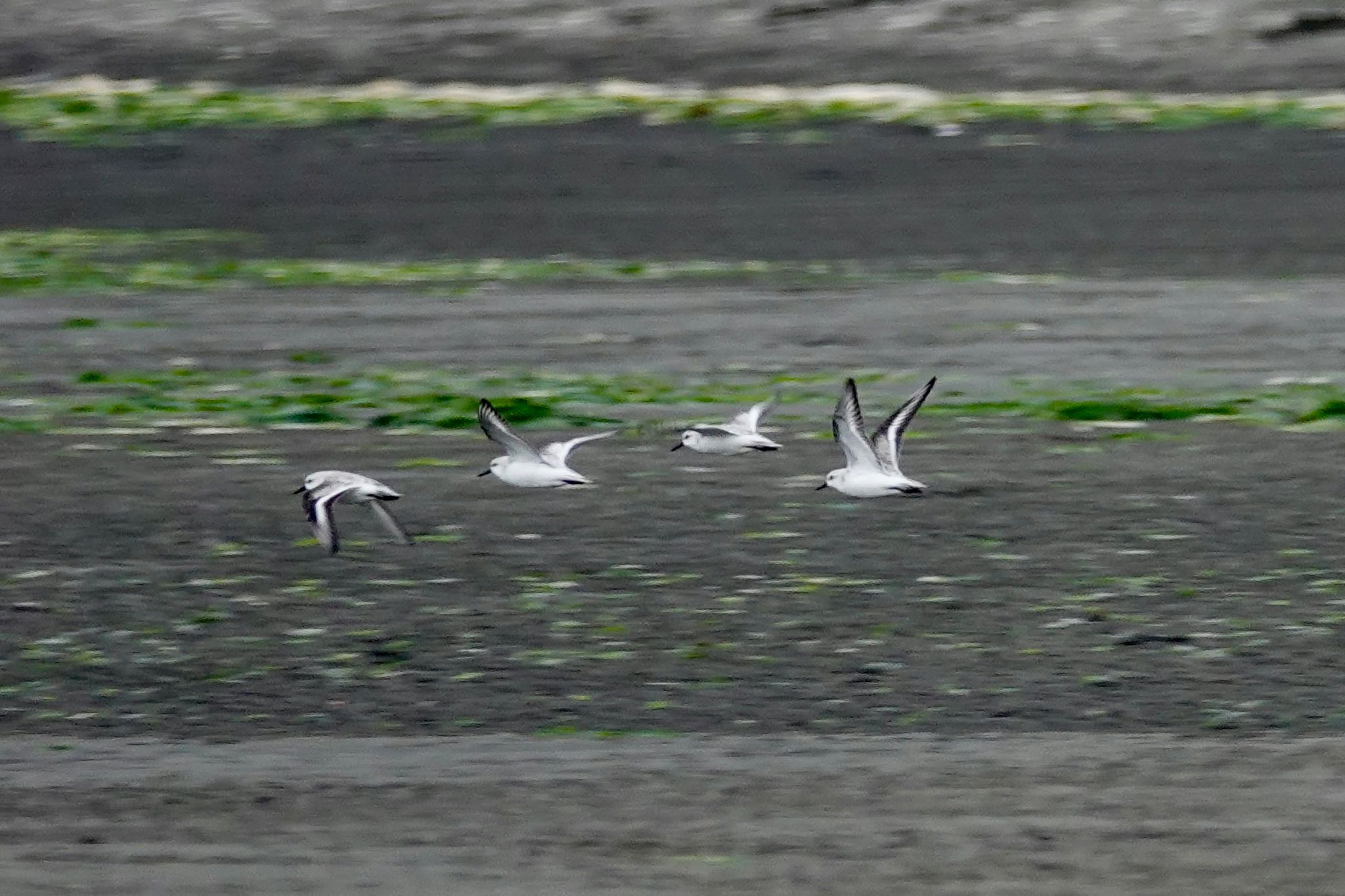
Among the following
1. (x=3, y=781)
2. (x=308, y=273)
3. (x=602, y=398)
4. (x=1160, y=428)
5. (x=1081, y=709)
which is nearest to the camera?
(x=3, y=781)

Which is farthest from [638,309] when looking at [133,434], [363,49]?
[363,49]

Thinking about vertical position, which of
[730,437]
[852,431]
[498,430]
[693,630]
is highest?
[498,430]

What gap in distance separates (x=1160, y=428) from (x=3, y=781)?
593 centimetres

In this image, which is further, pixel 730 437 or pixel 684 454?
pixel 684 454

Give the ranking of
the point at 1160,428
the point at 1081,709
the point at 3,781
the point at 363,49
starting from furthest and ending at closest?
the point at 363,49
the point at 1160,428
the point at 1081,709
the point at 3,781

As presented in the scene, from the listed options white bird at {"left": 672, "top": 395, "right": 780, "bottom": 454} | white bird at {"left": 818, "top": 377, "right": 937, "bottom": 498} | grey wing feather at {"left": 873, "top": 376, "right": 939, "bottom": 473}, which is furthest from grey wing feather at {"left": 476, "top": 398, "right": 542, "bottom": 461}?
grey wing feather at {"left": 873, "top": 376, "right": 939, "bottom": 473}

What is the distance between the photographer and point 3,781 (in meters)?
6.35

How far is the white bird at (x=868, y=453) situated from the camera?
8180mm

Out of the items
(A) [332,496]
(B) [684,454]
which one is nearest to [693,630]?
(A) [332,496]

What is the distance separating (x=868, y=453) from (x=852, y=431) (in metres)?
0.20

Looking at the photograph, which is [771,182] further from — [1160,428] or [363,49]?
[1160,428]

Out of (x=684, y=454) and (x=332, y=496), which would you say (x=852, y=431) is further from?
(x=684, y=454)

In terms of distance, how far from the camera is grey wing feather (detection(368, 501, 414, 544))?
787 centimetres

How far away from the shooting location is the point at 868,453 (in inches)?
331
